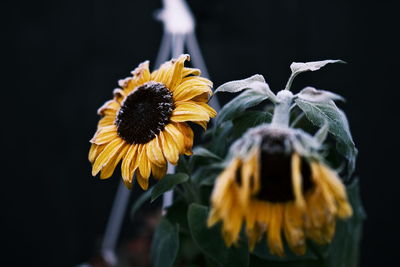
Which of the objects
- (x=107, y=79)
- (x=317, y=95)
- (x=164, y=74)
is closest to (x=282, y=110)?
(x=317, y=95)

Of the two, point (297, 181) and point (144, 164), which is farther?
point (144, 164)

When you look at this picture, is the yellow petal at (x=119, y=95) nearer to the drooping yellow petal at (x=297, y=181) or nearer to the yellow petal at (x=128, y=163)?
the yellow petal at (x=128, y=163)

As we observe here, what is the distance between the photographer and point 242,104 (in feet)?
1.18

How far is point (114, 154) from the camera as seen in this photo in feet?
1.28

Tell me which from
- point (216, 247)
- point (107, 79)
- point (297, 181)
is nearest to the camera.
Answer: point (297, 181)

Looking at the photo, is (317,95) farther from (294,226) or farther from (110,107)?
(110,107)

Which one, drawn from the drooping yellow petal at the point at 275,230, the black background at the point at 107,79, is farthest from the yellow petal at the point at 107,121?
the black background at the point at 107,79

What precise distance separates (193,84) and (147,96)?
0.19 feet

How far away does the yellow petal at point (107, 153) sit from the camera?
38cm

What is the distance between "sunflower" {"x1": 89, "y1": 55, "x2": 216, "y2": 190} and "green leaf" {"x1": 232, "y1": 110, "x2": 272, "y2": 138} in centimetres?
4

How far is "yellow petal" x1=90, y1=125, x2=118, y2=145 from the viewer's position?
401 mm

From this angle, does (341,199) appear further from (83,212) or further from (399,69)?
(83,212)

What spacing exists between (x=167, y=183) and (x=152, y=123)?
0.06m

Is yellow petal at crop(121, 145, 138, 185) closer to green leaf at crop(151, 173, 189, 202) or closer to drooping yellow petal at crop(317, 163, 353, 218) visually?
green leaf at crop(151, 173, 189, 202)
